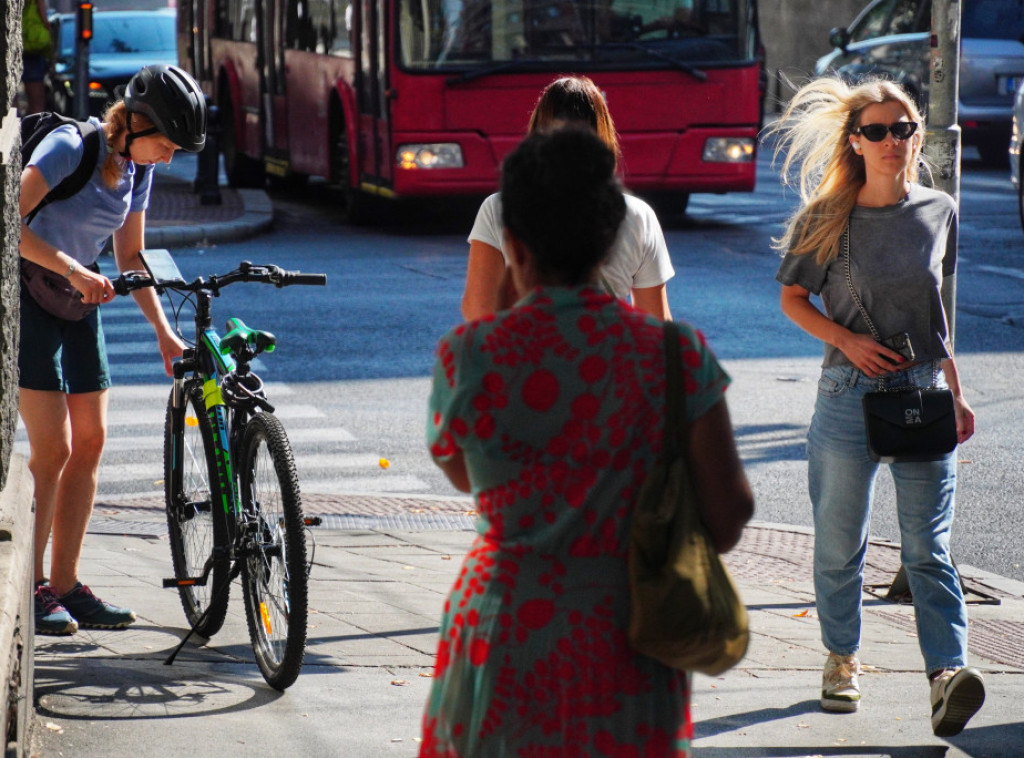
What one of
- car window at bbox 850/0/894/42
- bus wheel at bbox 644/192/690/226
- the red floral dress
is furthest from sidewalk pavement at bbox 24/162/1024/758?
car window at bbox 850/0/894/42

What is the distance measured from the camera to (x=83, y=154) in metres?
5.08

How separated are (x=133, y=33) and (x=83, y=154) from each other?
87.7 ft

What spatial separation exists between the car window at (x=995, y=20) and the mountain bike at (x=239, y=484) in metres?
19.3

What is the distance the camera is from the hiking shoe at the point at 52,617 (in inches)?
207

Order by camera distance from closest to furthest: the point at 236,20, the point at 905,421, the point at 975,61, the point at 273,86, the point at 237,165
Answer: the point at 905,421 → the point at 273,86 → the point at 975,61 → the point at 236,20 → the point at 237,165

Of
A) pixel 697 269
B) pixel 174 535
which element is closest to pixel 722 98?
pixel 697 269

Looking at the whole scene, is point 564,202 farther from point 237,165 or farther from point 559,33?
point 237,165

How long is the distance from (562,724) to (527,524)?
31cm

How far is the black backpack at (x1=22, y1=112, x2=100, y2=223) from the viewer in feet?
16.6

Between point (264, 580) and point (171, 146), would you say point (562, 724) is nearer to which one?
point (264, 580)

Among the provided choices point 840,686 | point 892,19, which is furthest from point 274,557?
point 892,19

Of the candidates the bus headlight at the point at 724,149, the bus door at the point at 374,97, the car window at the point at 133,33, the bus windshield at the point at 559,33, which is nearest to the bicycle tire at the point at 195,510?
the bus windshield at the point at 559,33

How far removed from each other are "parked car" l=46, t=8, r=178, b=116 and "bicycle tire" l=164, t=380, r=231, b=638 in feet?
79.8

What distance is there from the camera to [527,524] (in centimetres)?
266
